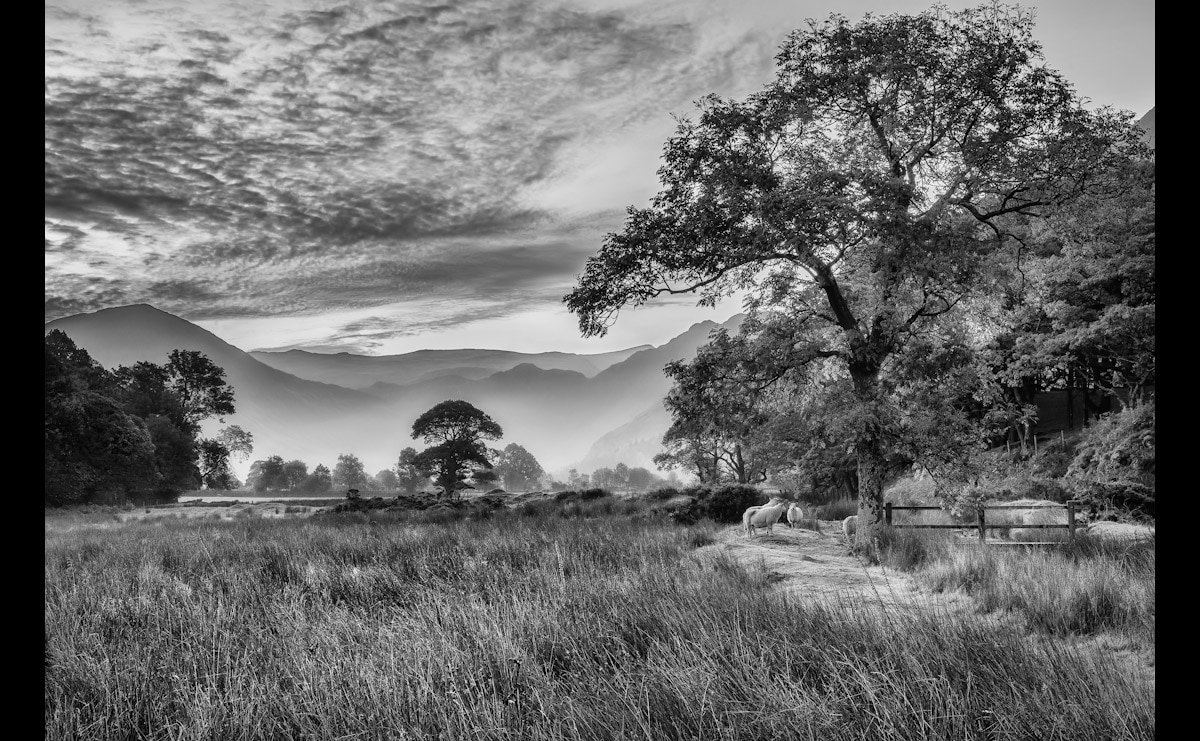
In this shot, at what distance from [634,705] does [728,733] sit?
24.4 inches

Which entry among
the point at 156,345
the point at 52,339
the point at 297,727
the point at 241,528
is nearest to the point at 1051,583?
the point at 297,727

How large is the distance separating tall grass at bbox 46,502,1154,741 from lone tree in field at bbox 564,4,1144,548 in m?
8.20

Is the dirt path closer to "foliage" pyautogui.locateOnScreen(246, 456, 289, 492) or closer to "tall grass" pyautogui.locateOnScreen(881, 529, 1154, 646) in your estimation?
"tall grass" pyautogui.locateOnScreen(881, 529, 1154, 646)

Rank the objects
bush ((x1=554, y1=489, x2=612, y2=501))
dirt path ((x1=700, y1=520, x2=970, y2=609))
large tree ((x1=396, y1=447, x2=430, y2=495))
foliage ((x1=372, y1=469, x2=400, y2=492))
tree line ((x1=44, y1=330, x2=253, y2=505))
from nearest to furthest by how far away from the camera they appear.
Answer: dirt path ((x1=700, y1=520, x2=970, y2=609))
tree line ((x1=44, y1=330, x2=253, y2=505))
bush ((x1=554, y1=489, x2=612, y2=501))
large tree ((x1=396, y1=447, x2=430, y2=495))
foliage ((x1=372, y1=469, x2=400, y2=492))

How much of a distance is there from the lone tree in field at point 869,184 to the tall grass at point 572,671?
8204 mm

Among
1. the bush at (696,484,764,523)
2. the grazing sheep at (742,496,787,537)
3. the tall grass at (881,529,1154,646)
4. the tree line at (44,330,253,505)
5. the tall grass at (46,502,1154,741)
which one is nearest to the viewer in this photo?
the tall grass at (46,502,1154,741)

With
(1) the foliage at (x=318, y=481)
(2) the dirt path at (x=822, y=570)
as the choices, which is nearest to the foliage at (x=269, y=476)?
(1) the foliage at (x=318, y=481)

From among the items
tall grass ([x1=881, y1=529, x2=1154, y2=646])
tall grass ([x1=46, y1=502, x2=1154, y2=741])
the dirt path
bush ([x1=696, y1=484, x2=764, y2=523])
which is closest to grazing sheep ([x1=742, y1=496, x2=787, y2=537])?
the dirt path

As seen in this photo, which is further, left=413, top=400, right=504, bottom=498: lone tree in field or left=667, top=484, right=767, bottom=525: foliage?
left=413, top=400, right=504, bottom=498: lone tree in field

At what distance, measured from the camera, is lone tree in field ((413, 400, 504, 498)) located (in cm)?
5253

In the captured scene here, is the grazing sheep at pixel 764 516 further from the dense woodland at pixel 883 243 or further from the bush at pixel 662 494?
the bush at pixel 662 494

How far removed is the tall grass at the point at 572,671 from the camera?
3.90 metres

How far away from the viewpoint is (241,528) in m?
19.1

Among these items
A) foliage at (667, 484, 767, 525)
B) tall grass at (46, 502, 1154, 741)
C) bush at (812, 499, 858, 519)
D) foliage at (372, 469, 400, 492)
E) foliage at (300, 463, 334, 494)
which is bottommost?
foliage at (372, 469, 400, 492)
